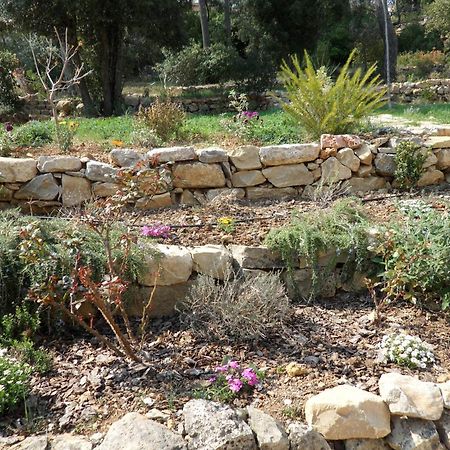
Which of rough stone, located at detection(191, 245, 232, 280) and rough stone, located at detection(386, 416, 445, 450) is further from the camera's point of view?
rough stone, located at detection(191, 245, 232, 280)

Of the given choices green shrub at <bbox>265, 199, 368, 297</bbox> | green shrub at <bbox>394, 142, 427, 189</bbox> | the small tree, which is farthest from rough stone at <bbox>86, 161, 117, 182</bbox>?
green shrub at <bbox>394, 142, 427, 189</bbox>

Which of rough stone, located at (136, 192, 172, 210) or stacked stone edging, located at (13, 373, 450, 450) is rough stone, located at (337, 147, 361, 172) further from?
stacked stone edging, located at (13, 373, 450, 450)

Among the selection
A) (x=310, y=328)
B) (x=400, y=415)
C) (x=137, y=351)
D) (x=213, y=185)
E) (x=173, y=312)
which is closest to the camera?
(x=400, y=415)

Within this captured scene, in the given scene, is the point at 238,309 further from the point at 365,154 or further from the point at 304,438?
the point at 365,154

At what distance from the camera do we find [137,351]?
2922 mm

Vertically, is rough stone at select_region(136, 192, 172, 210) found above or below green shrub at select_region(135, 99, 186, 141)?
below

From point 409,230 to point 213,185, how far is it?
1.97m

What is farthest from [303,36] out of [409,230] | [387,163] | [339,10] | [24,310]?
[24,310]

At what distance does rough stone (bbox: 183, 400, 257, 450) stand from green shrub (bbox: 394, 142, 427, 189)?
3442 millimetres

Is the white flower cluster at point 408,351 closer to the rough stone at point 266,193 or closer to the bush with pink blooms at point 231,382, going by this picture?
the bush with pink blooms at point 231,382

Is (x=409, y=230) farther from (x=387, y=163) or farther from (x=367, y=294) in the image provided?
(x=387, y=163)

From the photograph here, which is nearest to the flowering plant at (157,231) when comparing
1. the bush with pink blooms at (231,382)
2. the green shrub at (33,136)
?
the bush with pink blooms at (231,382)

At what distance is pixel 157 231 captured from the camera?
3855mm

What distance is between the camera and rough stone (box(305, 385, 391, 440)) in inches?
95.7
